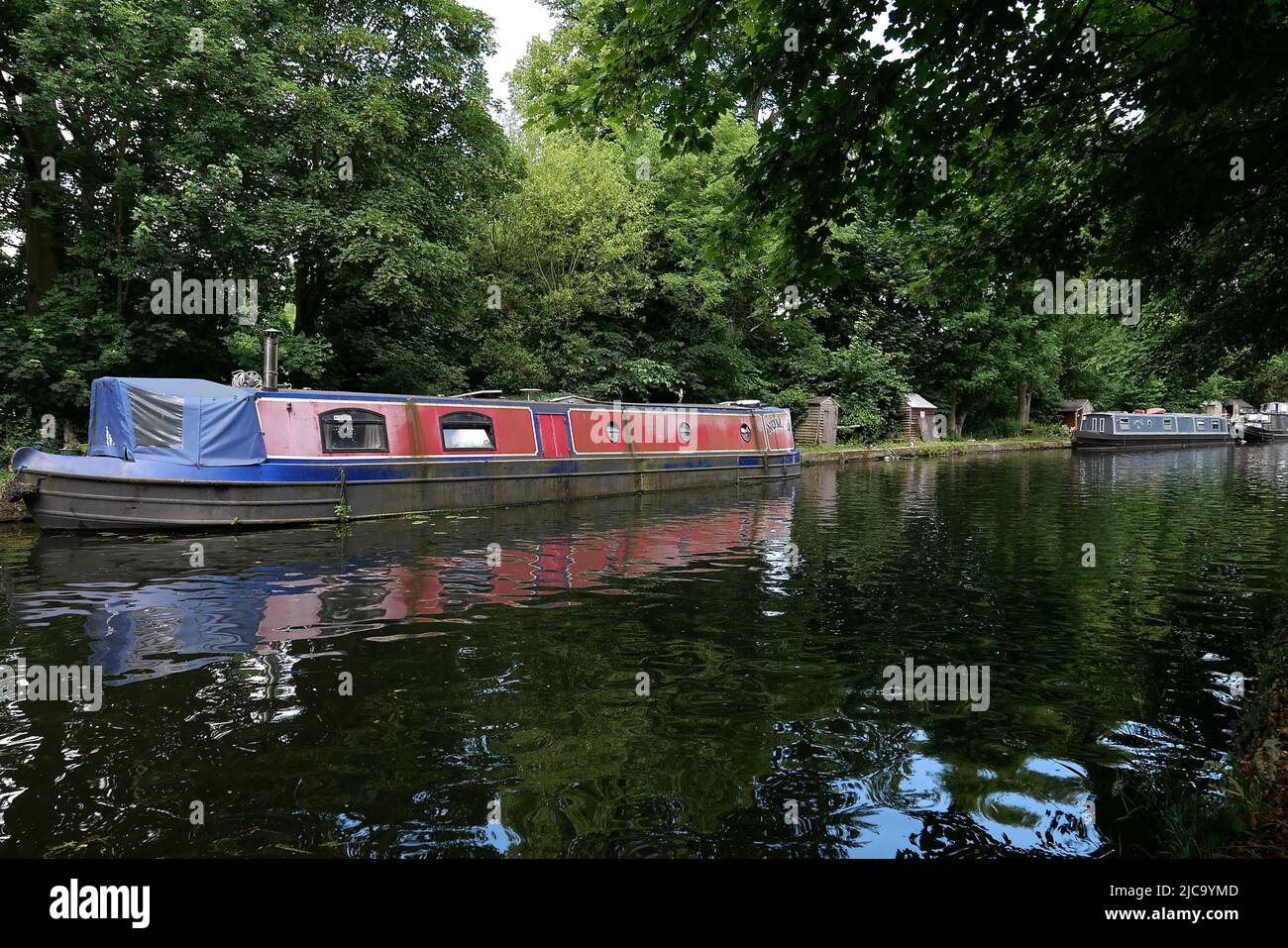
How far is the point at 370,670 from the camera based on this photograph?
18.9 ft

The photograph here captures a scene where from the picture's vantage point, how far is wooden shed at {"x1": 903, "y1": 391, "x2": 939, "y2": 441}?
125 feet

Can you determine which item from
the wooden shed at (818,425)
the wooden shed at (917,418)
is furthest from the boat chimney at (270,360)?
the wooden shed at (917,418)

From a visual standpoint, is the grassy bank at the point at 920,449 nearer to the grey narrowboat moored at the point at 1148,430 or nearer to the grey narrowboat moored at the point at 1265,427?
the grey narrowboat moored at the point at 1148,430

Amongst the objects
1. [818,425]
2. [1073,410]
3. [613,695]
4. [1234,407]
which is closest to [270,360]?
[613,695]

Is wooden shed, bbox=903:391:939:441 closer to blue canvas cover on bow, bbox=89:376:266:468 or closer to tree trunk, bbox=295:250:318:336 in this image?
tree trunk, bbox=295:250:318:336

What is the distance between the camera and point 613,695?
531cm

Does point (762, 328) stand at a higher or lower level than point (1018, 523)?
higher

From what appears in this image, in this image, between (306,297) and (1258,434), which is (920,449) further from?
(1258,434)

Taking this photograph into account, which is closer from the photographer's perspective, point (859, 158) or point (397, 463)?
point (859, 158)

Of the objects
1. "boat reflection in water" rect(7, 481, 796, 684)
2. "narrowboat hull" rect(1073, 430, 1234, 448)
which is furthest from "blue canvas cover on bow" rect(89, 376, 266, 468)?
"narrowboat hull" rect(1073, 430, 1234, 448)

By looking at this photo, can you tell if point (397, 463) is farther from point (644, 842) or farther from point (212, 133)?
point (644, 842)

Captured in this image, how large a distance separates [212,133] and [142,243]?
387cm

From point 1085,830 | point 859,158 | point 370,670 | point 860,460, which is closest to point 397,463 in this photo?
point 370,670

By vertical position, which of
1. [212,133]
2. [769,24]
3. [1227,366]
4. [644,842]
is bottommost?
[644,842]
